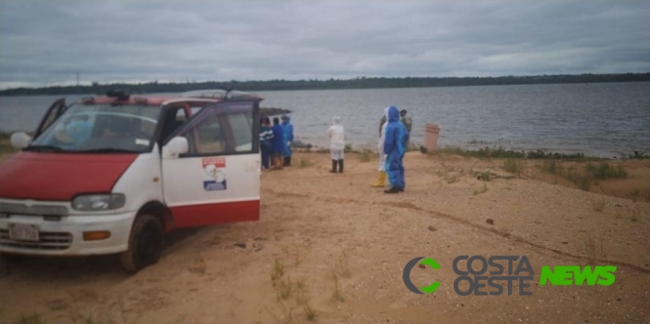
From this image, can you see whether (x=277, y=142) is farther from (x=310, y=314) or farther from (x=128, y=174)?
(x=310, y=314)

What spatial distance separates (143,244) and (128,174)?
0.87 meters

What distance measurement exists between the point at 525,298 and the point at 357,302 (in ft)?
5.56

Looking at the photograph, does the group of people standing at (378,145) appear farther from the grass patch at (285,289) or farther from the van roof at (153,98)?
the grass patch at (285,289)

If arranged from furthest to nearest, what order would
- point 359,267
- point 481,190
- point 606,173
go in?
point 606,173 < point 481,190 < point 359,267

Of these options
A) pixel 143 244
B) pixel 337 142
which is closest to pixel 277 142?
pixel 337 142

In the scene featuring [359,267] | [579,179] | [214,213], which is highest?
[214,213]

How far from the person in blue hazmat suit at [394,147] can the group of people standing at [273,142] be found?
457 cm

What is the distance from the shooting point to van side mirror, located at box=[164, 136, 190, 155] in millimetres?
5684

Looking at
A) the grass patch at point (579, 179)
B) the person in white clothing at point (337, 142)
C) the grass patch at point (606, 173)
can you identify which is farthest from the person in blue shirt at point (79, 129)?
the grass patch at point (606, 173)

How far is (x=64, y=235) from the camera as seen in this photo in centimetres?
497

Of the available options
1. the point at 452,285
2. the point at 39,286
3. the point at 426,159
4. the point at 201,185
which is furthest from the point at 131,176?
the point at 426,159

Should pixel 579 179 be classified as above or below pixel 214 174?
below

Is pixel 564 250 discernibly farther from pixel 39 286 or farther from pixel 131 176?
pixel 39 286

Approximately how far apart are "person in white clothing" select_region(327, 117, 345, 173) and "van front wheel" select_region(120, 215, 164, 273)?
7.91 metres
